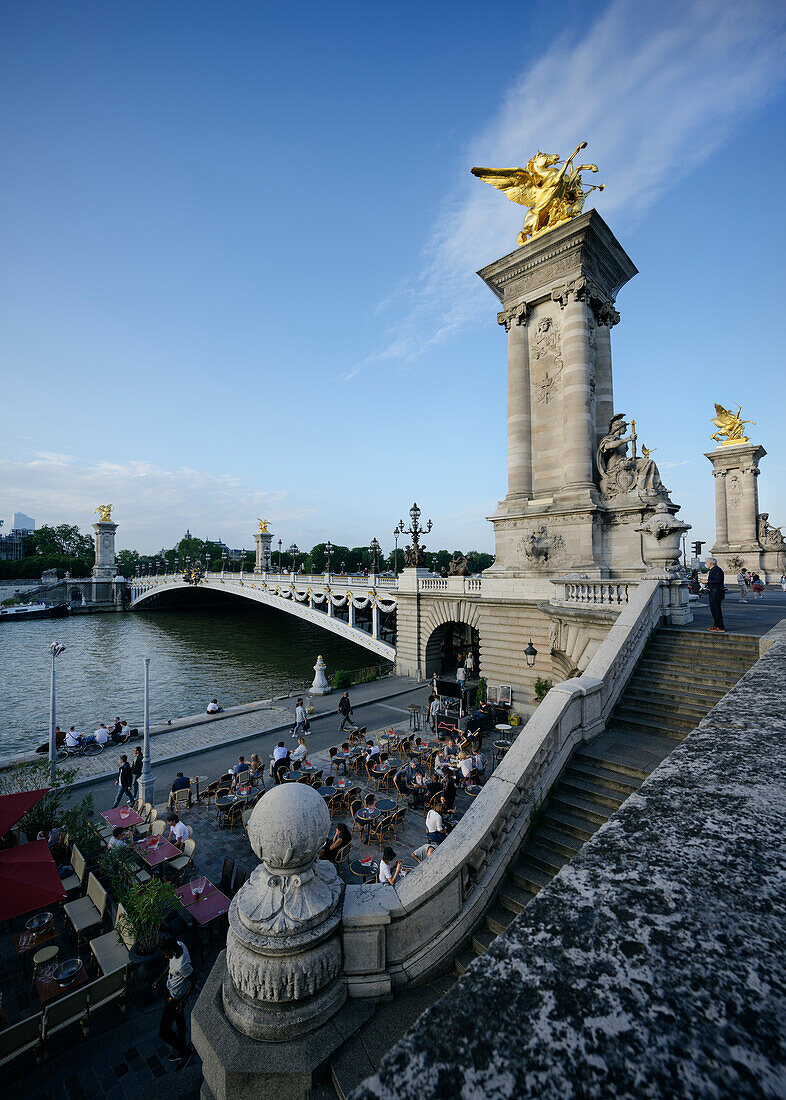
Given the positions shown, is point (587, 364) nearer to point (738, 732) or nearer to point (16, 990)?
point (738, 732)

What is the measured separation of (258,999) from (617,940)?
3.68 meters

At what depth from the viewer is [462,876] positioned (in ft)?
16.0

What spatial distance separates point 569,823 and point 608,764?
111 centimetres

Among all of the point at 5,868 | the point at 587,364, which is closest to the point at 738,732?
the point at 5,868

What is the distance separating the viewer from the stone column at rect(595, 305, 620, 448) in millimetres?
20750

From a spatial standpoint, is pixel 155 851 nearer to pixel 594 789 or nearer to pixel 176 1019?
pixel 176 1019

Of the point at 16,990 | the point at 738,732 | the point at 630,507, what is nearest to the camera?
the point at 738,732

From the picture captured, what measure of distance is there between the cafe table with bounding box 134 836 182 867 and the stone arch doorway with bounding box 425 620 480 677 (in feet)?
62.1

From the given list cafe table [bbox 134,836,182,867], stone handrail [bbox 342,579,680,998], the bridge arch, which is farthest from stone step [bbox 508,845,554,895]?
the bridge arch

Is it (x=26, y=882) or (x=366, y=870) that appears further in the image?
(x=366, y=870)

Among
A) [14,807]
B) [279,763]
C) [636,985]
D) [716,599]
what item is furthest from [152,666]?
[636,985]

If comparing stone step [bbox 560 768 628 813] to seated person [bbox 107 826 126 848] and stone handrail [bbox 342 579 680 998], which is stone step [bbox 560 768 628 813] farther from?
seated person [bbox 107 826 126 848]

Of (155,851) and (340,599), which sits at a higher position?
(340,599)

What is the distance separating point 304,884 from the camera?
402 centimetres
